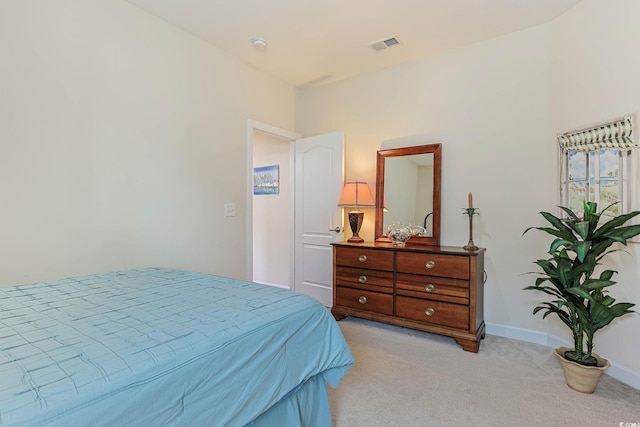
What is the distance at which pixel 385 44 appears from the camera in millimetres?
2990

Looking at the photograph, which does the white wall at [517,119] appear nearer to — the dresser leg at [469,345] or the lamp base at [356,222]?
the dresser leg at [469,345]

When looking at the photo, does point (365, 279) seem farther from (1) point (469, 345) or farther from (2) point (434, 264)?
(1) point (469, 345)

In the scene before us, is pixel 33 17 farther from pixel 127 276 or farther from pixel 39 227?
pixel 127 276

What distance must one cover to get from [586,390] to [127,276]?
9.48ft

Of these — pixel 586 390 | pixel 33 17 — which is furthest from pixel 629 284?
pixel 33 17

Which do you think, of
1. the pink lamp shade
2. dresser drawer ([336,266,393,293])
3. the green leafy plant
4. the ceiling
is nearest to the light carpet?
the green leafy plant

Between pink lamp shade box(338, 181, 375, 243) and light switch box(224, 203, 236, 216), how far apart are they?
111 cm

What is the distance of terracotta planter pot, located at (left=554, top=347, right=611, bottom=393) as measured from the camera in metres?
1.93

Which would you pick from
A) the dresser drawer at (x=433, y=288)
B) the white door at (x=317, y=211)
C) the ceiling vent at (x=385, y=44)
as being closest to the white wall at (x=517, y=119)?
the ceiling vent at (x=385, y=44)

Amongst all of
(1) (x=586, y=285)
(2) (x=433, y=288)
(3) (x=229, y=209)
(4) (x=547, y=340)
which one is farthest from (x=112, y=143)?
(4) (x=547, y=340)

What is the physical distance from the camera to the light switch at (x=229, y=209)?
3.17m

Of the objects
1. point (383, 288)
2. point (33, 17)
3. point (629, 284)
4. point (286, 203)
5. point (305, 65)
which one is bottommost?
point (383, 288)

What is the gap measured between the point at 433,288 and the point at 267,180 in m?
2.76

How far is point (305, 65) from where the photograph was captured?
3.43 meters
